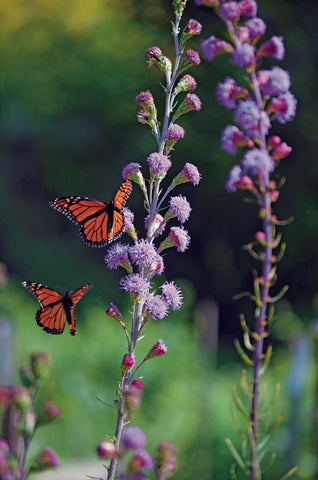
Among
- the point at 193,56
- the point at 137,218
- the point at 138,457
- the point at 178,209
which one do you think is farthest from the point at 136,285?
the point at 137,218

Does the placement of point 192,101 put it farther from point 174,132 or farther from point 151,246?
point 151,246

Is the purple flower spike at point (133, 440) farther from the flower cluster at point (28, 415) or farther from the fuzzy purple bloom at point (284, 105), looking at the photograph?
the fuzzy purple bloom at point (284, 105)

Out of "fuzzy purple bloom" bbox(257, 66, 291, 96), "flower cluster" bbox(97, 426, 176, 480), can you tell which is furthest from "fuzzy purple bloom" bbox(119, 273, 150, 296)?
"fuzzy purple bloom" bbox(257, 66, 291, 96)

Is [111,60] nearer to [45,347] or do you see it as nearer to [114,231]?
[45,347]

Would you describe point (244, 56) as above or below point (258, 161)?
above

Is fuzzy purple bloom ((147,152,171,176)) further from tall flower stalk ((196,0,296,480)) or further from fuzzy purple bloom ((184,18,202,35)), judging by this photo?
fuzzy purple bloom ((184,18,202,35))

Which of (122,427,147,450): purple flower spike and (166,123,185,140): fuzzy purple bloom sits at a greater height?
(166,123,185,140): fuzzy purple bloom

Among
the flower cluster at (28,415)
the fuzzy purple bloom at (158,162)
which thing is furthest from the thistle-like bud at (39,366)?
the fuzzy purple bloom at (158,162)
